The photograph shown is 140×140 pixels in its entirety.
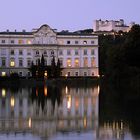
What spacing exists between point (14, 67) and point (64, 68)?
11.3 meters

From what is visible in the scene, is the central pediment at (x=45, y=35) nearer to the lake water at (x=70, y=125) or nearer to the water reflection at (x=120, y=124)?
the water reflection at (x=120, y=124)

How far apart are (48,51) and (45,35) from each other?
397cm

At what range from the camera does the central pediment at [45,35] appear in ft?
366

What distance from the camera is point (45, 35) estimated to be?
111625 mm

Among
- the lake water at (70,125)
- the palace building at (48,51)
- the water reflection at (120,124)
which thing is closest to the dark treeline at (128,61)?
the water reflection at (120,124)

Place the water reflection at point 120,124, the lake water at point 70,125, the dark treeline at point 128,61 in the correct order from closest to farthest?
the water reflection at point 120,124
the lake water at point 70,125
the dark treeline at point 128,61

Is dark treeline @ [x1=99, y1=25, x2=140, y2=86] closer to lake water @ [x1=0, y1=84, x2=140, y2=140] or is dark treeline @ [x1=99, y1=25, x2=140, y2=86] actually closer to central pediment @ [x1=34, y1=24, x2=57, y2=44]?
lake water @ [x1=0, y1=84, x2=140, y2=140]

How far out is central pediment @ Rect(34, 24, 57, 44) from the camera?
111688mm

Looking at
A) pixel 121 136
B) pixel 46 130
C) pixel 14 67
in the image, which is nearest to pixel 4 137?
pixel 46 130

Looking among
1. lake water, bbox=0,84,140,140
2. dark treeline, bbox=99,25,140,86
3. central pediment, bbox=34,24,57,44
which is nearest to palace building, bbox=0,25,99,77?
central pediment, bbox=34,24,57,44

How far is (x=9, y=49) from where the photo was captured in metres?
113

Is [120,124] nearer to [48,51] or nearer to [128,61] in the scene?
[128,61]

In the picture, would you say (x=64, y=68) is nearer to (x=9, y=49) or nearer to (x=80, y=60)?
(x=80, y=60)

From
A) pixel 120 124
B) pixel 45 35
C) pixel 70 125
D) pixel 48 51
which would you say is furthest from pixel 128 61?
pixel 48 51
